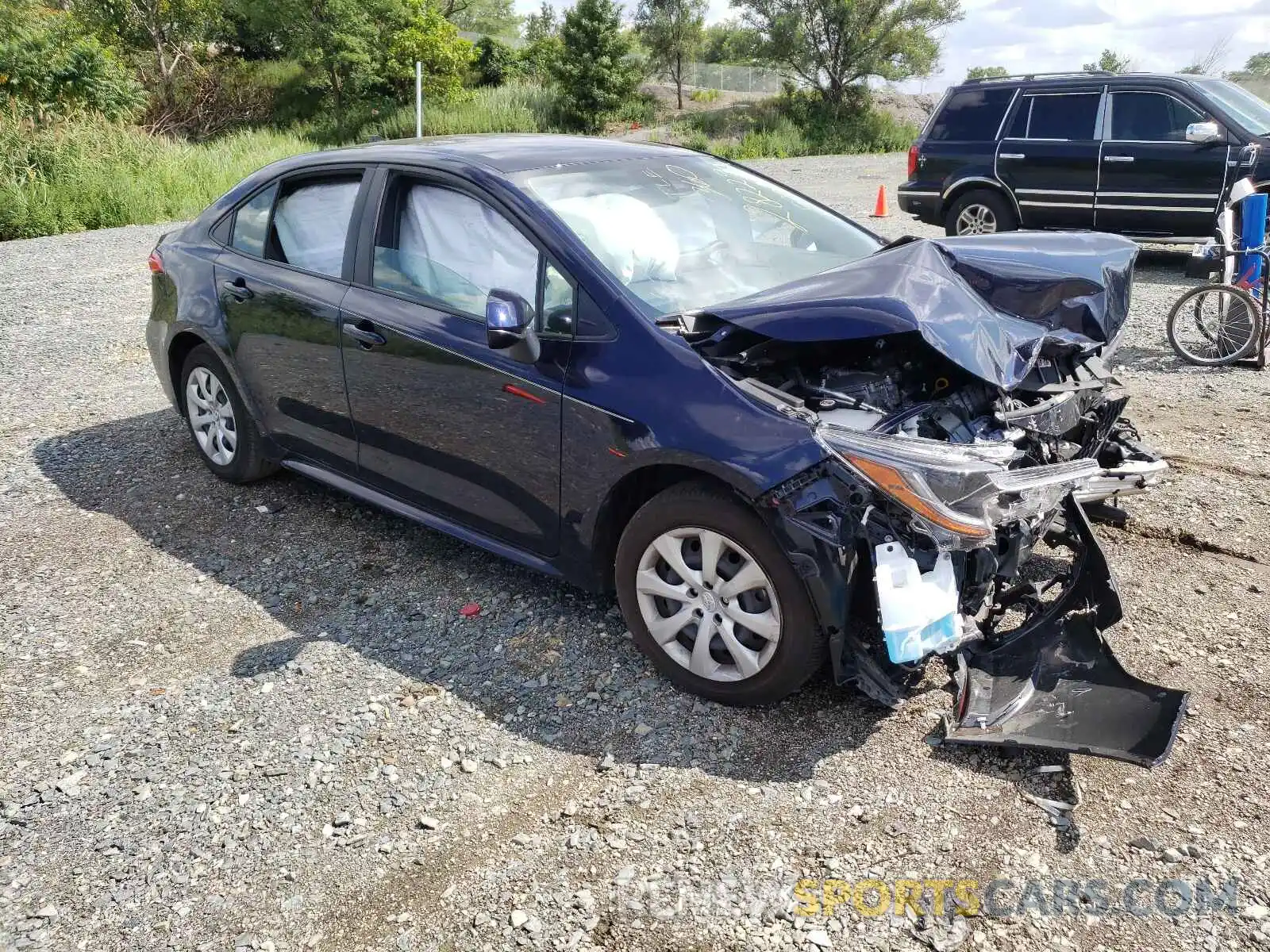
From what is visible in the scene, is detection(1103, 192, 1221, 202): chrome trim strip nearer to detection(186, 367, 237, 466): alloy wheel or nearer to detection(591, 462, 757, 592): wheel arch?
detection(591, 462, 757, 592): wheel arch

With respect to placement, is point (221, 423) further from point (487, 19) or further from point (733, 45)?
point (487, 19)

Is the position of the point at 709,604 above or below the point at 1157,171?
below

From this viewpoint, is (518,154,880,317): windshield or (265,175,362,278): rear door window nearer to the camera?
(518,154,880,317): windshield

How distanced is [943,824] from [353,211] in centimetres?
333

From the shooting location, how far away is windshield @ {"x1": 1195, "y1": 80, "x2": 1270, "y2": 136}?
987cm

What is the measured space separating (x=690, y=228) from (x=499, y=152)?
0.86 metres

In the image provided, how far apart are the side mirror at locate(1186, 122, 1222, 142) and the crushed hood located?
6738 mm

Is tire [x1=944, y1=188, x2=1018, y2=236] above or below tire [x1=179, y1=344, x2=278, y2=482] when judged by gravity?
above

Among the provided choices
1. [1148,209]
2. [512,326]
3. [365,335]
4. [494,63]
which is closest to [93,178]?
[365,335]

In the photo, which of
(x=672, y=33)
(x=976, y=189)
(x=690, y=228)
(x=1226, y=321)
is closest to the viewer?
(x=690, y=228)

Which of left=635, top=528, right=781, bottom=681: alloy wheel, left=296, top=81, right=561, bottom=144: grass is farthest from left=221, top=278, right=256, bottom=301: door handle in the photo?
left=296, top=81, right=561, bottom=144: grass

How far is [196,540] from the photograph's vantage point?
16.0ft

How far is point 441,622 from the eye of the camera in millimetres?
4059

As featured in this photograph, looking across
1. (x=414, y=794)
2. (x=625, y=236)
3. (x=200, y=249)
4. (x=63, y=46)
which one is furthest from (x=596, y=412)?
(x=63, y=46)
